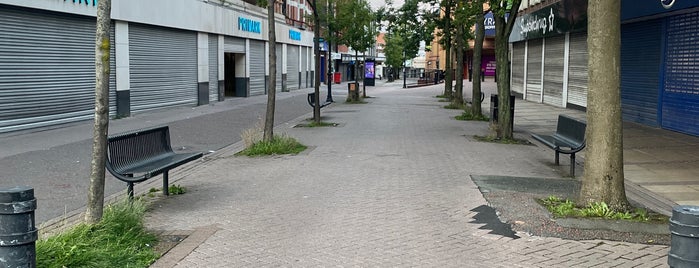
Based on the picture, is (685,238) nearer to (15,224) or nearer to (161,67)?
(15,224)

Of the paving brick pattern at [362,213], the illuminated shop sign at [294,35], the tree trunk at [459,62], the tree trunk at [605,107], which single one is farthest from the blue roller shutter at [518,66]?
the tree trunk at [605,107]

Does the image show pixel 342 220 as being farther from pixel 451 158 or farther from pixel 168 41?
pixel 168 41

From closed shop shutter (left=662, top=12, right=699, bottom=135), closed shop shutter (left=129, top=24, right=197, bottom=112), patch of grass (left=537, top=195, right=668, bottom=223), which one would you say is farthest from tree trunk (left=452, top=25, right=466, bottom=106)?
patch of grass (left=537, top=195, right=668, bottom=223)

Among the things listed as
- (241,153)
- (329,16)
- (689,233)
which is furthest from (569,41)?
(689,233)

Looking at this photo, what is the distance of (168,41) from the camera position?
2533 centimetres

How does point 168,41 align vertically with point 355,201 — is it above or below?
above

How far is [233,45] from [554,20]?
15975mm

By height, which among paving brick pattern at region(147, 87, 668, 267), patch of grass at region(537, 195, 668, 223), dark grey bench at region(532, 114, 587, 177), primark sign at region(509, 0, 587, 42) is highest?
primark sign at region(509, 0, 587, 42)

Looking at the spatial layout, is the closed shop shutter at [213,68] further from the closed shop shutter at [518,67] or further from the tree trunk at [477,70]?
the closed shop shutter at [518,67]

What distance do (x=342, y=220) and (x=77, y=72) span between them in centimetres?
Answer: 1458

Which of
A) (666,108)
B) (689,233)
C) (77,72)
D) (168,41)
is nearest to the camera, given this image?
(689,233)

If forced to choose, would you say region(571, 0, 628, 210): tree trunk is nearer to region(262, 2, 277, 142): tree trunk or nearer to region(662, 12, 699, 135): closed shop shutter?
region(262, 2, 277, 142): tree trunk

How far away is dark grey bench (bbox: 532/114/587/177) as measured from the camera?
33.1 ft

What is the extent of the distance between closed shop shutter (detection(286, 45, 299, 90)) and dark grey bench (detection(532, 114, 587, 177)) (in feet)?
113
